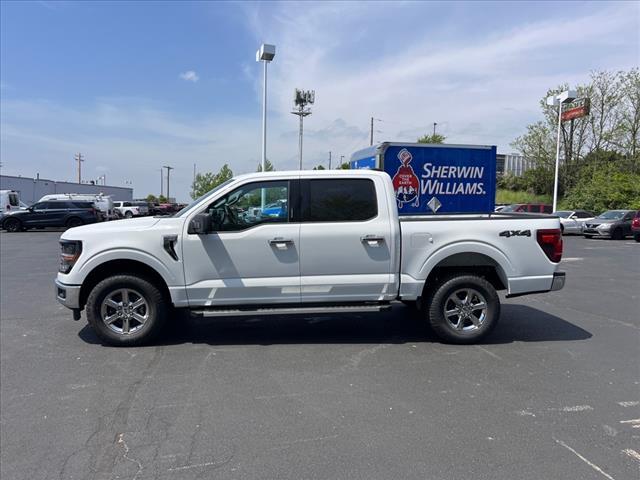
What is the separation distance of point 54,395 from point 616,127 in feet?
155

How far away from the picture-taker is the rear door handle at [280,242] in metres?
5.36

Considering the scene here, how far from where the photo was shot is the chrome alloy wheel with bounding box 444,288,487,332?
5.62 metres

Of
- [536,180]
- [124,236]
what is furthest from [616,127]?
[124,236]

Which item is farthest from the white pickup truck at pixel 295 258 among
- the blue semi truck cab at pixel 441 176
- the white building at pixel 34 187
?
the white building at pixel 34 187

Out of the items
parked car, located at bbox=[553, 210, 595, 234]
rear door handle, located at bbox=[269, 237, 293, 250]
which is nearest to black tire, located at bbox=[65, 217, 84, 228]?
rear door handle, located at bbox=[269, 237, 293, 250]

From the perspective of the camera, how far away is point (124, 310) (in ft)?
17.9

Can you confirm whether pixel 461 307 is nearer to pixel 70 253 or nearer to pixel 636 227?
pixel 70 253

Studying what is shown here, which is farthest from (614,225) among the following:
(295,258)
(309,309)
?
(295,258)

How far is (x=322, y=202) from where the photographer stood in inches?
218

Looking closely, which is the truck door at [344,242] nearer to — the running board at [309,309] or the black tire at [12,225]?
the running board at [309,309]

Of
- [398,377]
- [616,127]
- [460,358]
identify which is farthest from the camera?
[616,127]

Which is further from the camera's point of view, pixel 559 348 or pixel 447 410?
pixel 559 348

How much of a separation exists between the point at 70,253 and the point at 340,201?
3.11m

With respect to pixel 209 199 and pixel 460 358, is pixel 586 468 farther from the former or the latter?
pixel 209 199
